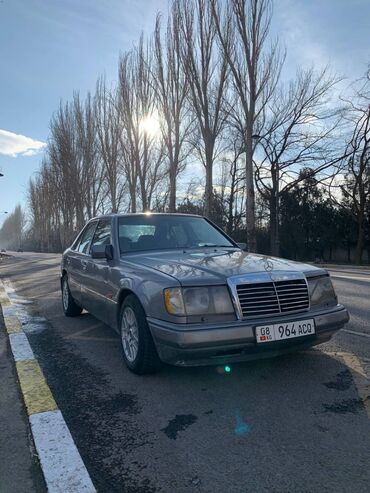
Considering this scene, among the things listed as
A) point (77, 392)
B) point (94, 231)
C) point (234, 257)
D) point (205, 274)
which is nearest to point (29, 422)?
point (77, 392)

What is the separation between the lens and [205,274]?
11.9ft

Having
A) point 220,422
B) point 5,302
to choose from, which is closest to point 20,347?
point 220,422

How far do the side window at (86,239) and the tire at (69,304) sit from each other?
30.6 inches

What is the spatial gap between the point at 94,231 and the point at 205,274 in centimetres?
274

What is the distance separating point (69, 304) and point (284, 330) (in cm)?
426

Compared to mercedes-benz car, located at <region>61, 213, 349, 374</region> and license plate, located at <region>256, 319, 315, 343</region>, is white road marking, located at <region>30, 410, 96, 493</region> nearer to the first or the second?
mercedes-benz car, located at <region>61, 213, 349, 374</region>

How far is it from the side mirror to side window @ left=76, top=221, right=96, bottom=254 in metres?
1.14

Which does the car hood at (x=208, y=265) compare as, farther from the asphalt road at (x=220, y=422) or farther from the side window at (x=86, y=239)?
the side window at (x=86, y=239)

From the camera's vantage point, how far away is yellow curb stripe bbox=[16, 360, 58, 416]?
3.36 meters

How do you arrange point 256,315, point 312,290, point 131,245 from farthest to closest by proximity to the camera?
point 131,245
point 312,290
point 256,315

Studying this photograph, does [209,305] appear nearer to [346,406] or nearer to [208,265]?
[208,265]

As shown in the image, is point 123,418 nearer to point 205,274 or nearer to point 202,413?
point 202,413

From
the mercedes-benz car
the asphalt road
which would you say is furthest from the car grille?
the asphalt road

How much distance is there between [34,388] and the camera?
376 centimetres
